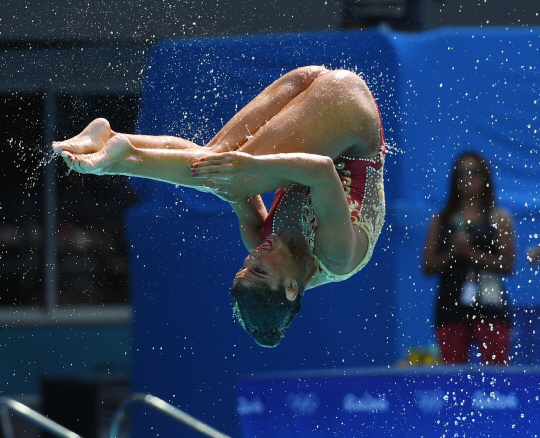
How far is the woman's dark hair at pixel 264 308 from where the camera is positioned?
344 cm

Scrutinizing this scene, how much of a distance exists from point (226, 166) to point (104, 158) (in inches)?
20.9

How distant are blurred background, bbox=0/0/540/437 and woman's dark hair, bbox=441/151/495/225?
57cm

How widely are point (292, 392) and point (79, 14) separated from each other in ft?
10.0

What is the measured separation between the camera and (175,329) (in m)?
5.87

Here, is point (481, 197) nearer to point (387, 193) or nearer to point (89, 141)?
point (387, 193)

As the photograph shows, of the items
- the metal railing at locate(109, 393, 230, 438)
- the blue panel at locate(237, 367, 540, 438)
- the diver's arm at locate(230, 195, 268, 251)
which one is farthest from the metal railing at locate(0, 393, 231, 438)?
the diver's arm at locate(230, 195, 268, 251)

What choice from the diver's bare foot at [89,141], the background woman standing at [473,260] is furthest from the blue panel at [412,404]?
the diver's bare foot at [89,141]

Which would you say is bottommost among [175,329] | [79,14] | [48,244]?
[175,329]

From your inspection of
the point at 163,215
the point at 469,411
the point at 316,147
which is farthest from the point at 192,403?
the point at 316,147

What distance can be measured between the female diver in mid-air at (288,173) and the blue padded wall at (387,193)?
173 centimetres

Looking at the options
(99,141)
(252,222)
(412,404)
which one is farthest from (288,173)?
(412,404)

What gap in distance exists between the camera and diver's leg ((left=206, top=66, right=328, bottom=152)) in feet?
12.1

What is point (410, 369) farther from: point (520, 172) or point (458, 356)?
point (520, 172)

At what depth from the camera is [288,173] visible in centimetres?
321
